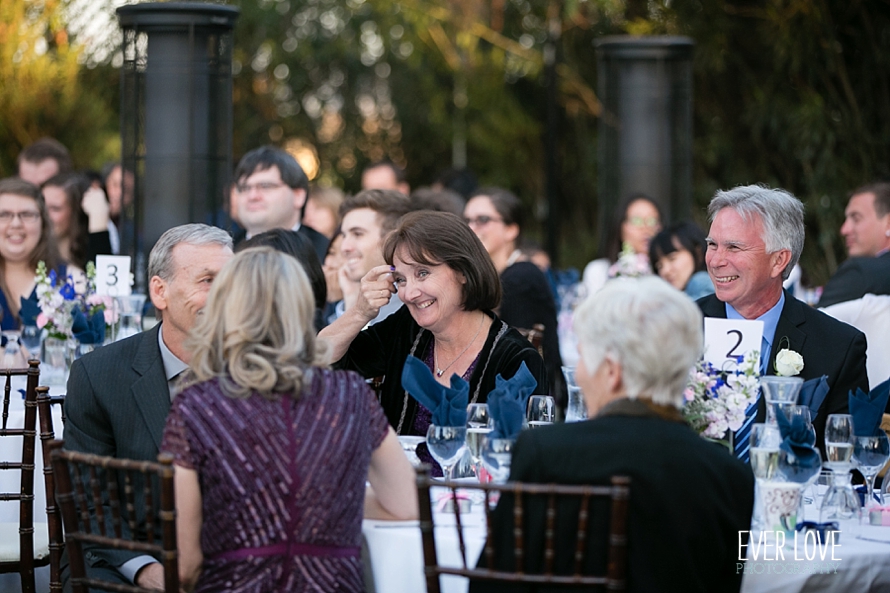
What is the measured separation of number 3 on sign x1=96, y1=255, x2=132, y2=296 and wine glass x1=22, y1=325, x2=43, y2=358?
38 cm

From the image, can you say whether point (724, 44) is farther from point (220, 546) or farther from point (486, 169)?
point (220, 546)

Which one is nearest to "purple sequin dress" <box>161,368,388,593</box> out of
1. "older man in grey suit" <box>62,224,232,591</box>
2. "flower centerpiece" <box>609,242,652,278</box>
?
"older man in grey suit" <box>62,224,232,591</box>

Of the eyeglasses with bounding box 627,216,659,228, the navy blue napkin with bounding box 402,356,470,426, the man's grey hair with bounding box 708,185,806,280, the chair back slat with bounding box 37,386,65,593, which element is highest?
the eyeglasses with bounding box 627,216,659,228

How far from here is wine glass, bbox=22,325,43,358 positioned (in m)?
5.02

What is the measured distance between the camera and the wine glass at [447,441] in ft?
9.75

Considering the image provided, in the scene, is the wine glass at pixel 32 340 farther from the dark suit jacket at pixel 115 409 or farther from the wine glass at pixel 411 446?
the wine glass at pixel 411 446

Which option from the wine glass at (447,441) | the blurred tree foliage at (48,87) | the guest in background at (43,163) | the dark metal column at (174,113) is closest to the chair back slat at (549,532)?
the wine glass at (447,441)

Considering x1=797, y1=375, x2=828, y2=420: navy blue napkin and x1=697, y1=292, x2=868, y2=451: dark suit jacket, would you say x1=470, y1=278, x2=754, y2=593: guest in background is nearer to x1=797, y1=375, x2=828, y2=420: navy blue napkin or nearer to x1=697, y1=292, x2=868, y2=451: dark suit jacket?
x1=797, y1=375, x2=828, y2=420: navy blue napkin

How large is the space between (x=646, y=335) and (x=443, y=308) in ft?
5.30

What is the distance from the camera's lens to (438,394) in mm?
3121

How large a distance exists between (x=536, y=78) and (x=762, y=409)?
33.9 feet

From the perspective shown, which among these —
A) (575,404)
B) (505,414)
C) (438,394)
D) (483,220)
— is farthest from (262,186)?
(505,414)

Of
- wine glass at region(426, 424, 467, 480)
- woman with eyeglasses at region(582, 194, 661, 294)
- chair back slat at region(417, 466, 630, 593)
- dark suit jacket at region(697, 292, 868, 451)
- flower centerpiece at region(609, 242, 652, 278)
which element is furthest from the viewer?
woman with eyeglasses at region(582, 194, 661, 294)

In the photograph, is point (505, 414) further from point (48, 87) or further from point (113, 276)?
point (48, 87)
